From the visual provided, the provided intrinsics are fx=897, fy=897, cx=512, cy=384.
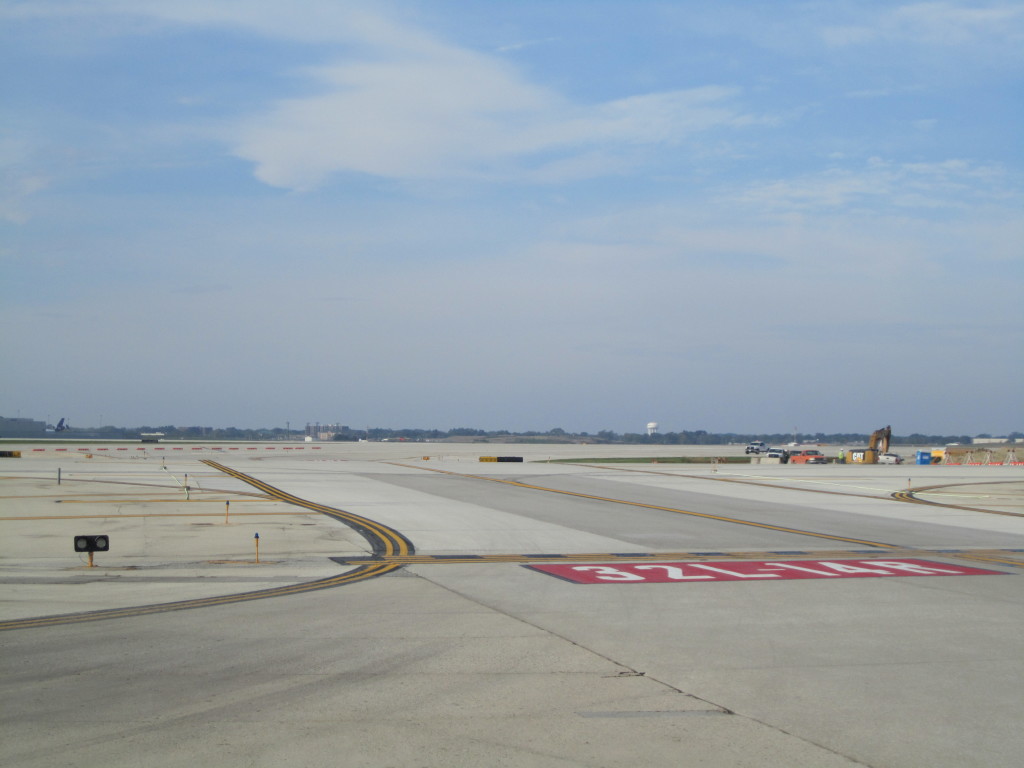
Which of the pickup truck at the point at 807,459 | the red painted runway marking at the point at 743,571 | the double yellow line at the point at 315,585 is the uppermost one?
the double yellow line at the point at 315,585

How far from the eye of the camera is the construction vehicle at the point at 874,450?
83.6m

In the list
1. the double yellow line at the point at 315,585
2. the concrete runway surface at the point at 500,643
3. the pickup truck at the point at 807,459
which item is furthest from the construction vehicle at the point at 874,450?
the double yellow line at the point at 315,585

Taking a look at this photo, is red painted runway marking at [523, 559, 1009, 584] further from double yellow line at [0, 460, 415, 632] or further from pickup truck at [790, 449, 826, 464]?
pickup truck at [790, 449, 826, 464]

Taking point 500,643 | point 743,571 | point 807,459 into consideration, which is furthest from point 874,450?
point 500,643

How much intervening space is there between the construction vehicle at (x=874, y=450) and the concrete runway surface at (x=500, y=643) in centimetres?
6070

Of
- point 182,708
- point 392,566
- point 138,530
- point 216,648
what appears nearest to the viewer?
point 182,708

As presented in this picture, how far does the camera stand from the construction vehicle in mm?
83625

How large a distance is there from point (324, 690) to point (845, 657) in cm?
625

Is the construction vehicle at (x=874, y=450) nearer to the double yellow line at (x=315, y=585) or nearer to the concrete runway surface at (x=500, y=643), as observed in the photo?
the concrete runway surface at (x=500, y=643)

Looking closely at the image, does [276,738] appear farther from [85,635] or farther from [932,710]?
[932,710]

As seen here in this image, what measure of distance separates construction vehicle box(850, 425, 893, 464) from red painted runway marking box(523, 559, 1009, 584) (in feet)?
224

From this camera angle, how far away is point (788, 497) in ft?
126

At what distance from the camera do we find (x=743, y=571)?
18.1 meters

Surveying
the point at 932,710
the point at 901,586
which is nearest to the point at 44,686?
the point at 932,710
